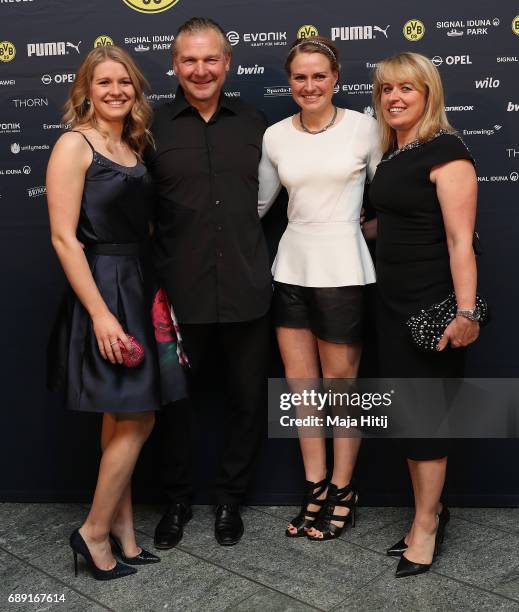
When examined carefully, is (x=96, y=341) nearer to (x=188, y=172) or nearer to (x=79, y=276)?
(x=79, y=276)

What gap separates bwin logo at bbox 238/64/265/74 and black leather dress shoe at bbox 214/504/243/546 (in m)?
1.66

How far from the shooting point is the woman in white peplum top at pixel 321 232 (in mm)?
2633

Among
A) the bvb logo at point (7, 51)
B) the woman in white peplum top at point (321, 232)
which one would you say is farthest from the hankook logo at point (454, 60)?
the bvb logo at point (7, 51)

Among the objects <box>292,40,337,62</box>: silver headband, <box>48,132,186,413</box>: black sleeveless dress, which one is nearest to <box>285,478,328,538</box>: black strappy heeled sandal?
<box>48,132,186,413</box>: black sleeveless dress

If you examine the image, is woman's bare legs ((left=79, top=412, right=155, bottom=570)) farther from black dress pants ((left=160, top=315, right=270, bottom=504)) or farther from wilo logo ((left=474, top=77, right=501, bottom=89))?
wilo logo ((left=474, top=77, right=501, bottom=89))

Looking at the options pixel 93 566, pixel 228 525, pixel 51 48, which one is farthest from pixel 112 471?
pixel 51 48

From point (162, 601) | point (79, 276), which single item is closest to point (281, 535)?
point (162, 601)

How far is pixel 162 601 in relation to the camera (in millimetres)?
2465

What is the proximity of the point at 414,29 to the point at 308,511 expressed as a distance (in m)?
1.85

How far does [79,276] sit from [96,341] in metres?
0.21

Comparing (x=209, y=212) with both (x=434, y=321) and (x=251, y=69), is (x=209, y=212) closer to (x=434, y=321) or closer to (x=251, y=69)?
(x=251, y=69)

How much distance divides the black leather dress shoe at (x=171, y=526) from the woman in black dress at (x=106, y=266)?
0.31 meters

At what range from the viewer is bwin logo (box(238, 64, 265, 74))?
2920mm

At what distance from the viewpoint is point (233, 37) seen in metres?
2.91
